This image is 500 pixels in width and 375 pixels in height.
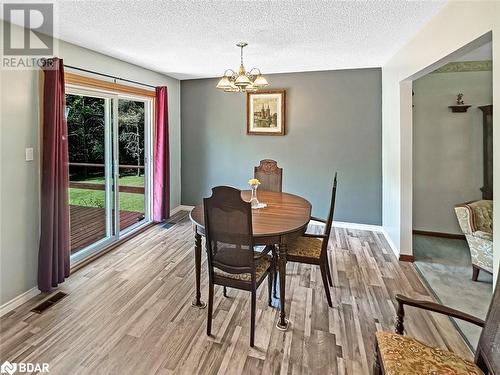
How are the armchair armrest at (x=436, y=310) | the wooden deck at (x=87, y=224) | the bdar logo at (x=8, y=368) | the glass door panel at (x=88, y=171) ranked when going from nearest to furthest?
1. the armchair armrest at (x=436, y=310)
2. the bdar logo at (x=8, y=368)
3. the glass door panel at (x=88, y=171)
4. the wooden deck at (x=87, y=224)

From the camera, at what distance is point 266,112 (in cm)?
508

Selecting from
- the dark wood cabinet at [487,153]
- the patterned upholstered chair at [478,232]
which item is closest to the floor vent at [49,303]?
the patterned upholstered chair at [478,232]

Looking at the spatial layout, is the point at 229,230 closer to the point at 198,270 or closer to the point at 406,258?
the point at 198,270

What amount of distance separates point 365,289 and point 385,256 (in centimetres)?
102

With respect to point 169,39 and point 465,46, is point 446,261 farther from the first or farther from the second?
point 169,39

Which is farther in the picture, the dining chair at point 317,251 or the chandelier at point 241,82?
the chandelier at point 241,82

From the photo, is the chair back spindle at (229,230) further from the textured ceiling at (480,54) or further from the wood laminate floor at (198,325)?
the textured ceiling at (480,54)

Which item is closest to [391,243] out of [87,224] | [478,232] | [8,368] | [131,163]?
[478,232]

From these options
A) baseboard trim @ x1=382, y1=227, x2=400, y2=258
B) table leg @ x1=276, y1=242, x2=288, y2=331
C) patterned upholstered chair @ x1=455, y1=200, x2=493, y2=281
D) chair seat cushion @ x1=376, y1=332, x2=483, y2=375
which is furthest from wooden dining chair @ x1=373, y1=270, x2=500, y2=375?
baseboard trim @ x1=382, y1=227, x2=400, y2=258

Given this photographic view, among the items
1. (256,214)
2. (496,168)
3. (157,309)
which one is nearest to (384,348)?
(496,168)

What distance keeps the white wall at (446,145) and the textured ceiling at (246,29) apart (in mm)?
1014

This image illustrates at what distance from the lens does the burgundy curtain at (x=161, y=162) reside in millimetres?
4805

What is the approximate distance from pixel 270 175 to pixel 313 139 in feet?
4.86

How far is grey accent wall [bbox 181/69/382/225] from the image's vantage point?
4.63 m
